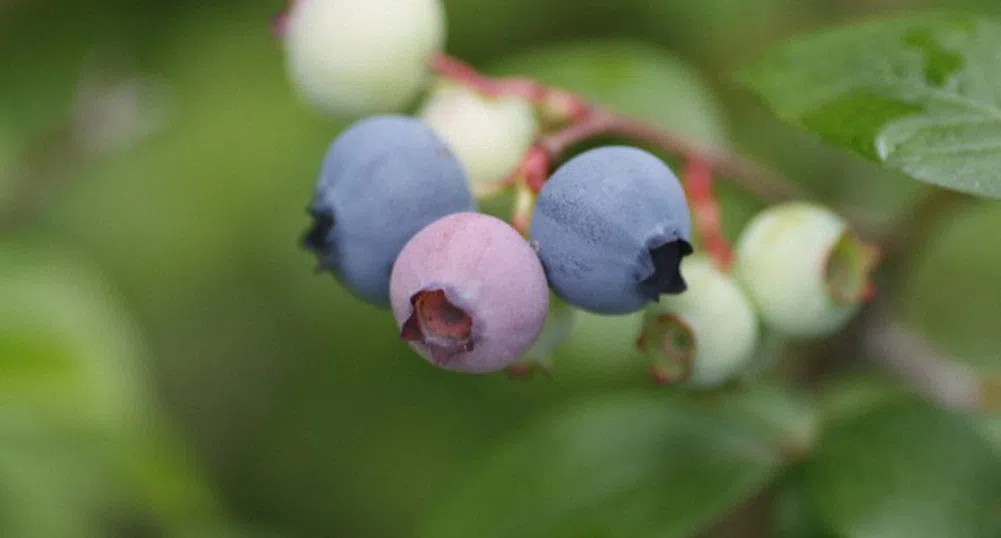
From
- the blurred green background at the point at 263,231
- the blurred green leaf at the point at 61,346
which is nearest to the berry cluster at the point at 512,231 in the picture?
the blurred green leaf at the point at 61,346

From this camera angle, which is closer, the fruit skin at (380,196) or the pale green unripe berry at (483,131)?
the fruit skin at (380,196)

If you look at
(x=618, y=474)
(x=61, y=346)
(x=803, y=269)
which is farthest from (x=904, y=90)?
(x=61, y=346)

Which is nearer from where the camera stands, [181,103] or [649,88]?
[649,88]

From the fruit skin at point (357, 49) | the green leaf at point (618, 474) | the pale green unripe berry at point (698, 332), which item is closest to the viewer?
the pale green unripe berry at point (698, 332)

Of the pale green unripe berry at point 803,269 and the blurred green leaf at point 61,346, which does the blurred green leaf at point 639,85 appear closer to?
the pale green unripe berry at point 803,269

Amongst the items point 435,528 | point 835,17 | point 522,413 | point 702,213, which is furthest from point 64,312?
point 835,17

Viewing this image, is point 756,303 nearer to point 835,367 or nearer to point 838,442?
point 838,442

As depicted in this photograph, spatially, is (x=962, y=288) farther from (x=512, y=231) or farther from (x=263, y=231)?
(x=512, y=231)

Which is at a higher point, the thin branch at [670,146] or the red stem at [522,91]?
the red stem at [522,91]
